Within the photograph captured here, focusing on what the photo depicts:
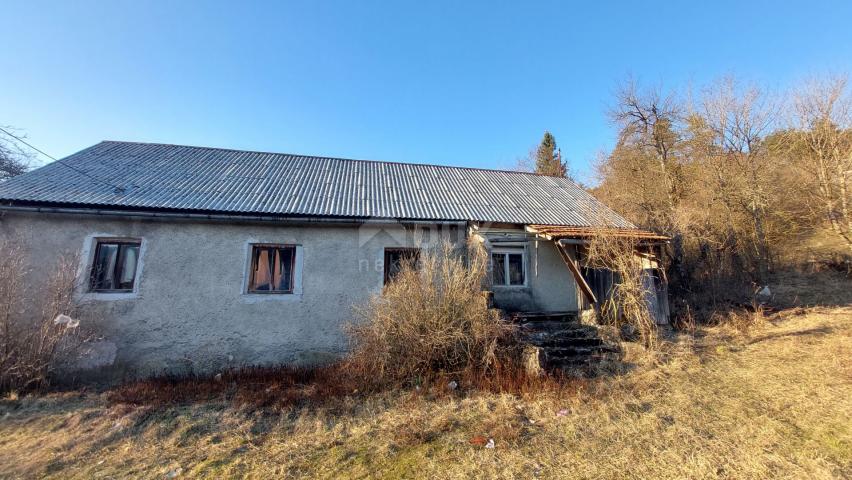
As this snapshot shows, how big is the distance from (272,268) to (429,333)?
418 centimetres

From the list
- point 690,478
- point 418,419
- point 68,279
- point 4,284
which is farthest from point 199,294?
point 690,478

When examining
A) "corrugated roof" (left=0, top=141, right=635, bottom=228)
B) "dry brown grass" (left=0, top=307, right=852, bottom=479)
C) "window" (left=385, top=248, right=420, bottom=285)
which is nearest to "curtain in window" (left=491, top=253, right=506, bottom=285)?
"corrugated roof" (left=0, top=141, right=635, bottom=228)

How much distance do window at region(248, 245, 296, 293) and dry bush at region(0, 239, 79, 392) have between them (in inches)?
122

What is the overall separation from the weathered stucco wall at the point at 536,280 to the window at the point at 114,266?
7.94 metres

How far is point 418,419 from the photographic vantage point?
474 cm

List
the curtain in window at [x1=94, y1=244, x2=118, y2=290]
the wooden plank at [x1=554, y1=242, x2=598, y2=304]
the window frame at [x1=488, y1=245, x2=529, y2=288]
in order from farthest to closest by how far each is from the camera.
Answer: the window frame at [x1=488, y1=245, x2=529, y2=288] < the wooden plank at [x1=554, y1=242, x2=598, y2=304] < the curtain in window at [x1=94, y1=244, x2=118, y2=290]

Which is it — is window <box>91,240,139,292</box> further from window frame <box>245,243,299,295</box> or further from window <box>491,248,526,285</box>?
window <box>491,248,526,285</box>

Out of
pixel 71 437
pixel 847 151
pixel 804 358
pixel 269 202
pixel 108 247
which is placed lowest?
pixel 71 437

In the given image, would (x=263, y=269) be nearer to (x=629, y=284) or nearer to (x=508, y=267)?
(x=508, y=267)

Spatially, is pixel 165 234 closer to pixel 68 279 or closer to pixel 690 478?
pixel 68 279

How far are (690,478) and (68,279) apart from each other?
9998 mm

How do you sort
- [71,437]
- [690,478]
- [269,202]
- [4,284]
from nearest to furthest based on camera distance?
[690,478] → [71,437] → [4,284] → [269,202]

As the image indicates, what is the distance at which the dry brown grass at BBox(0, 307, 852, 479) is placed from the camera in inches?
142

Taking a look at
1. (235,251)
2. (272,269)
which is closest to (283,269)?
(272,269)
